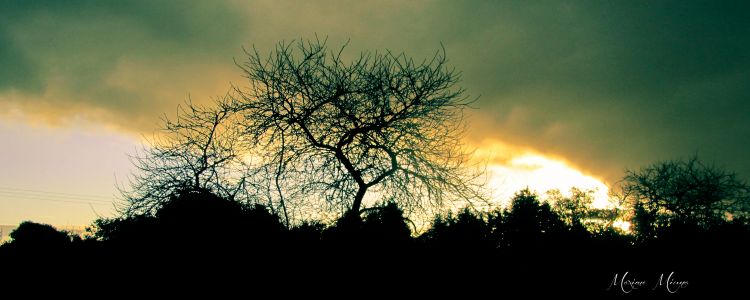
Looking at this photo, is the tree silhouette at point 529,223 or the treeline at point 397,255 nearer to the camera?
the treeline at point 397,255

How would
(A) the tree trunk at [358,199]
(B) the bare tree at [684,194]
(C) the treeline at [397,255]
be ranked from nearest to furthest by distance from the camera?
(C) the treeline at [397,255], (A) the tree trunk at [358,199], (B) the bare tree at [684,194]

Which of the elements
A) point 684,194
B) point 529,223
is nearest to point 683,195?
point 684,194

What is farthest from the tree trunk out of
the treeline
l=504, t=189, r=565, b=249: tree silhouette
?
l=504, t=189, r=565, b=249: tree silhouette

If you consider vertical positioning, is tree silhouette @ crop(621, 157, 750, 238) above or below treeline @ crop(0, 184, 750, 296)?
above

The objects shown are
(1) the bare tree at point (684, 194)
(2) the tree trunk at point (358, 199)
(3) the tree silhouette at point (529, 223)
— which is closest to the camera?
(3) the tree silhouette at point (529, 223)

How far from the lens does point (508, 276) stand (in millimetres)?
7207

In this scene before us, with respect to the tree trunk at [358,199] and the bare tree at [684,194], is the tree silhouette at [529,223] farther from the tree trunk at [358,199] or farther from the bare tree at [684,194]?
the bare tree at [684,194]

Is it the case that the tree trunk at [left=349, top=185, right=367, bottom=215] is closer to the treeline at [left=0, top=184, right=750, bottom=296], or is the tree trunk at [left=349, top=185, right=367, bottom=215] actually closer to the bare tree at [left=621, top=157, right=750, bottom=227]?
the treeline at [left=0, top=184, right=750, bottom=296]

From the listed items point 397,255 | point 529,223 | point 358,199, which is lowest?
point 397,255

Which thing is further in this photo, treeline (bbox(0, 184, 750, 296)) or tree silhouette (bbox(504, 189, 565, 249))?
tree silhouette (bbox(504, 189, 565, 249))

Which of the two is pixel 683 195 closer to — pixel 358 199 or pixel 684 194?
pixel 684 194

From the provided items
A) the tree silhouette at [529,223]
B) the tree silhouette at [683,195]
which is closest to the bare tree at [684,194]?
the tree silhouette at [683,195]

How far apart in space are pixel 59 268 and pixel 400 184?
28.2 ft

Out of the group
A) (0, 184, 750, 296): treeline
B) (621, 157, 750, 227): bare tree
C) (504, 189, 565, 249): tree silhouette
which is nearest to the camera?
(0, 184, 750, 296): treeline
